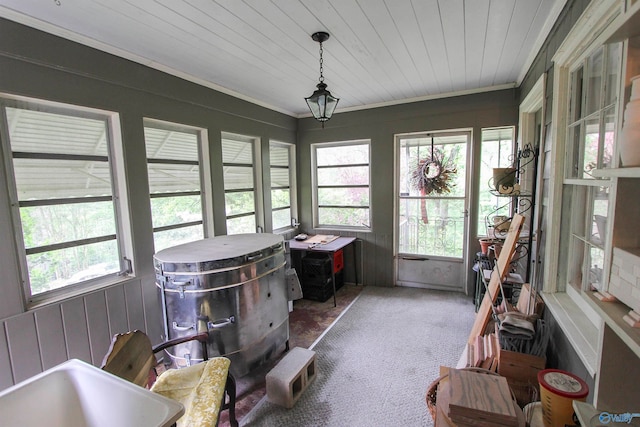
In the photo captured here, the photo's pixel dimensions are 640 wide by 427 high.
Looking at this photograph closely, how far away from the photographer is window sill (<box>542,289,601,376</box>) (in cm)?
123

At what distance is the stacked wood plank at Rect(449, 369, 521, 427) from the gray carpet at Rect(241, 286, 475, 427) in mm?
769

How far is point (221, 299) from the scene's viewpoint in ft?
7.00

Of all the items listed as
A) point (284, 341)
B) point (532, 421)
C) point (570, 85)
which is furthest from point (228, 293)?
point (570, 85)

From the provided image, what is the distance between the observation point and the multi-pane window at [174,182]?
106 inches

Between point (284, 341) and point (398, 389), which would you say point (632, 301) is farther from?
point (284, 341)

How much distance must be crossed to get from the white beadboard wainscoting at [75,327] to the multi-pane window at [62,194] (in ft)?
0.51

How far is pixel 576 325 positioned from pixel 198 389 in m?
1.92

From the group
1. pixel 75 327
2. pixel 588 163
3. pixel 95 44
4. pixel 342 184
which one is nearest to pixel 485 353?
pixel 588 163

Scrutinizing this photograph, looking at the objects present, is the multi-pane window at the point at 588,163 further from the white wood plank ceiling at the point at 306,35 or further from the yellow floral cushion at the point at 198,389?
the yellow floral cushion at the point at 198,389

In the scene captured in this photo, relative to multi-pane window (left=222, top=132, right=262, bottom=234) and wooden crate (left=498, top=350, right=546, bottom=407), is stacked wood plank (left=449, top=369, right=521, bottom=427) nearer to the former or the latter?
wooden crate (left=498, top=350, right=546, bottom=407)

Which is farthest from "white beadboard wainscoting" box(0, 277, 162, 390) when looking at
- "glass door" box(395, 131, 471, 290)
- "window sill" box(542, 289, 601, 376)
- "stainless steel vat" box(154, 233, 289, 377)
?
"glass door" box(395, 131, 471, 290)

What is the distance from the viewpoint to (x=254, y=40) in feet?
7.17

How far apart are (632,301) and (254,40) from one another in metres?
2.45

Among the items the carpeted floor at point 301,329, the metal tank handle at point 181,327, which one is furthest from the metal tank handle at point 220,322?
the carpeted floor at point 301,329
